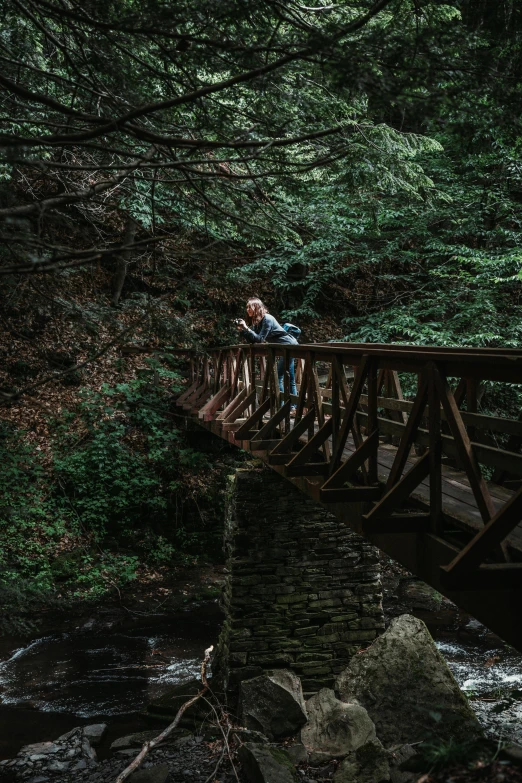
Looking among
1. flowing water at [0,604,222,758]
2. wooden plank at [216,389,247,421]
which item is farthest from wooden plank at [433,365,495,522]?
flowing water at [0,604,222,758]

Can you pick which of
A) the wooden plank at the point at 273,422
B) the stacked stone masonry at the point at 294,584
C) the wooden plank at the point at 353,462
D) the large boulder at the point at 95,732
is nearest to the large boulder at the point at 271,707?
the stacked stone masonry at the point at 294,584

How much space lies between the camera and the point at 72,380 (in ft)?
45.7

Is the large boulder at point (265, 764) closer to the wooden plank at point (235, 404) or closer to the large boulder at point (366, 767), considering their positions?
the large boulder at point (366, 767)

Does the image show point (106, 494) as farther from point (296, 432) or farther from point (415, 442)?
point (415, 442)

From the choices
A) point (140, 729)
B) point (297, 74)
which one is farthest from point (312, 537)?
point (297, 74)

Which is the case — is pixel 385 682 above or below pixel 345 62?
below

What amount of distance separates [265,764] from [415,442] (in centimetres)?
400

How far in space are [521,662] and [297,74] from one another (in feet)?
26.4

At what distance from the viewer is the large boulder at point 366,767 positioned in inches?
219

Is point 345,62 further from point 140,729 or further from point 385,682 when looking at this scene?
point 140,729

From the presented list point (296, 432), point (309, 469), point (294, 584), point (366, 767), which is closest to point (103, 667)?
point (294, 584)

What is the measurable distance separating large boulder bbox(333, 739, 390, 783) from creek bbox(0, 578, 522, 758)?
1.53m

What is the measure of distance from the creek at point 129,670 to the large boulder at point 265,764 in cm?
172

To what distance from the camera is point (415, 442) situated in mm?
3436
